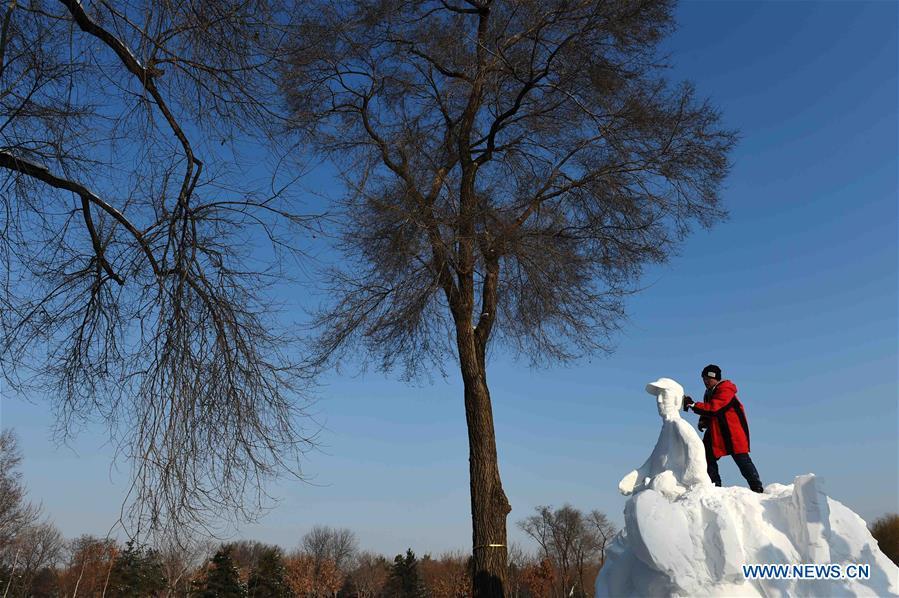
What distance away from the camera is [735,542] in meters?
4.90

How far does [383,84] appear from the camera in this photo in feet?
37.3

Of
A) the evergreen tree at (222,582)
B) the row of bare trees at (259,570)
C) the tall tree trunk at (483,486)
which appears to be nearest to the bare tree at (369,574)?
the row of bare trees at (259,570)

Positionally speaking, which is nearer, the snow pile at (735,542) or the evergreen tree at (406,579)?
the snow pile at (735,542)

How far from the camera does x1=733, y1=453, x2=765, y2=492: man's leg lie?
6.20 meters

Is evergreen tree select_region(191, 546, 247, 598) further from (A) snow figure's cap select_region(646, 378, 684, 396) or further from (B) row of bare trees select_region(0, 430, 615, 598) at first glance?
(A) snow figure's cap select_region(646, 378, 684, 396)

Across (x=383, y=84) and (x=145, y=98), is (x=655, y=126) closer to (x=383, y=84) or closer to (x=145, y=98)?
(x=383, y=84)

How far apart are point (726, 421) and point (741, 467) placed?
0.43 metres

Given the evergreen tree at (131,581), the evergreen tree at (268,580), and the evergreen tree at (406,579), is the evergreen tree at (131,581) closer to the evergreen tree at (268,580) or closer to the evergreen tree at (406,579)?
the evergreen tree at (268,580)

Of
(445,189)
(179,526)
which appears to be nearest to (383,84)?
(445,189)

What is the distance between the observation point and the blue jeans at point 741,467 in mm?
6219

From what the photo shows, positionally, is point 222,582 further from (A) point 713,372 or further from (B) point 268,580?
(A) point 713,372

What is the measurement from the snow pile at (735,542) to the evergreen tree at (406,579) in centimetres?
4775

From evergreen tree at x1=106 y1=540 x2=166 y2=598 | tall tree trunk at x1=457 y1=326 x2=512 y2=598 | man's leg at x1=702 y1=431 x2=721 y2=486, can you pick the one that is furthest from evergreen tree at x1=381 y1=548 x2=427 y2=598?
man's leg at x1=702 y1=431 x2=721 y2=486

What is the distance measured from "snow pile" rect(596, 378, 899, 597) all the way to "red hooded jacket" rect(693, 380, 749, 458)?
2.66 feet
